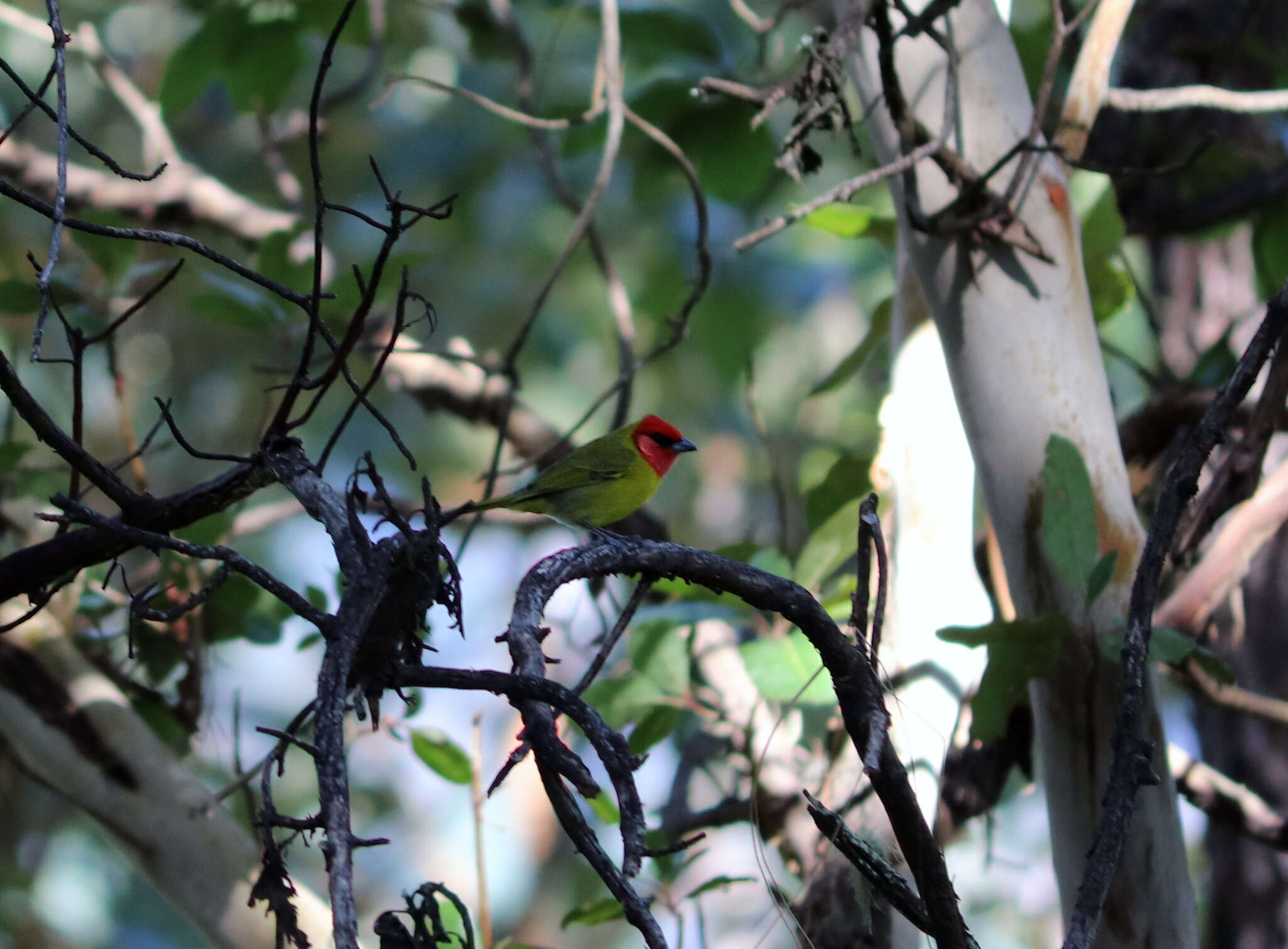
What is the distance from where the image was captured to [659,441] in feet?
15.7

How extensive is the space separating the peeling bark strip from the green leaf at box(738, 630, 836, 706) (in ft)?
5.94

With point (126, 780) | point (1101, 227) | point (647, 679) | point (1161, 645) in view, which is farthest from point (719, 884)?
point (1101, 227)

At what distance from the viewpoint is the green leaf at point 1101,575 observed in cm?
230

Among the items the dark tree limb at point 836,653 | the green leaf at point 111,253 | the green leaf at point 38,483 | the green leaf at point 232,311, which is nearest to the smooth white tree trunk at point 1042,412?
the dark tree limb at point 836,653

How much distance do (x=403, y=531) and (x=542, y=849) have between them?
835 centimetres

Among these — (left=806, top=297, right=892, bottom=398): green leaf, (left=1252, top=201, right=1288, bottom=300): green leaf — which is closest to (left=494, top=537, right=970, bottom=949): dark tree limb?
(left=806, top=297, right=892, bottom=398): green leaf

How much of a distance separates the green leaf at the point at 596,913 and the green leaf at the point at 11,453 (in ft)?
7.14

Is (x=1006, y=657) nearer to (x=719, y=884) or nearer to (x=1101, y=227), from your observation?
(x=719, y=884)

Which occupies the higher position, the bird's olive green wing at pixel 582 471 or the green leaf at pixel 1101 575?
the bird's olive green wing at pixel 582 471

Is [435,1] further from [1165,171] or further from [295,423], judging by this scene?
[295,423]

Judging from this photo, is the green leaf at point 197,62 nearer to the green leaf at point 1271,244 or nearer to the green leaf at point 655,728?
the green leaf at point 655,728

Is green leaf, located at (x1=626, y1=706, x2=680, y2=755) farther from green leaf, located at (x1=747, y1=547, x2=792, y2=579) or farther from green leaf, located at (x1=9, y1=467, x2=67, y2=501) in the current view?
green leaf, located at (x1=9, y1=467, x2=67, y2=501)

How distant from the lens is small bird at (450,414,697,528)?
402cm

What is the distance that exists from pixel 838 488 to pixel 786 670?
2.49ft
